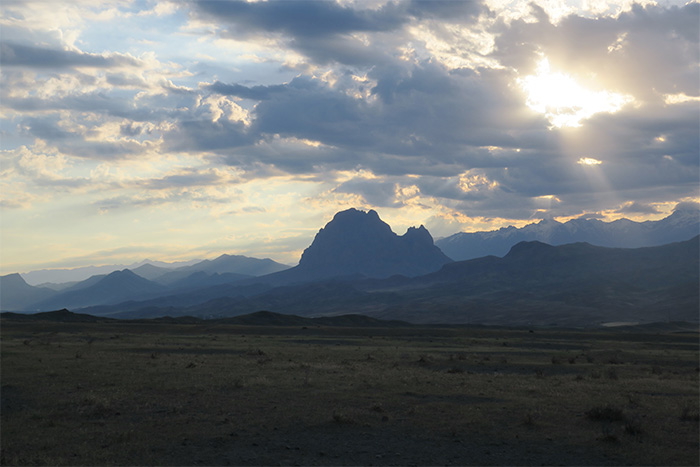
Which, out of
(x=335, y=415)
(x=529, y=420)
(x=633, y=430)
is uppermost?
(x=335, y=415)

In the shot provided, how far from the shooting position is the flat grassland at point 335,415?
1981cm

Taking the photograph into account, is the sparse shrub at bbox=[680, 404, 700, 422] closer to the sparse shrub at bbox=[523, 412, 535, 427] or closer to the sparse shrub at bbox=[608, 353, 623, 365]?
the sparse shrub at bbox=[523, 412, 535, 427]

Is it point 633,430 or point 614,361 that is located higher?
point 633,430

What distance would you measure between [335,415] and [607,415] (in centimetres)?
1173

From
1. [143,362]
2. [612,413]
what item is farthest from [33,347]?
[612,413]

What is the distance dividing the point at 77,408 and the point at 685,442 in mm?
25042

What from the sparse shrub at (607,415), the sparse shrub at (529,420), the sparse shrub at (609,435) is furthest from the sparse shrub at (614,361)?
the sparse shrub at (529,420)

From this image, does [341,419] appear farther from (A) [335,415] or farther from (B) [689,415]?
(B) [689,415]

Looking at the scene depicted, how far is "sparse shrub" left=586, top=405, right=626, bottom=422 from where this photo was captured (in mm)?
24828

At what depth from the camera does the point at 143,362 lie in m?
43.2

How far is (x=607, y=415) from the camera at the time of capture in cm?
2495

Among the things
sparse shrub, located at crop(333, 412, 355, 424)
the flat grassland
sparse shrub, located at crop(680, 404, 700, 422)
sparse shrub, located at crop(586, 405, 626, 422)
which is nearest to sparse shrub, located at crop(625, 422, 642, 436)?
the flat grassland

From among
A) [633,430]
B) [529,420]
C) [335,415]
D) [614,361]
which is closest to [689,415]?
[633,430]

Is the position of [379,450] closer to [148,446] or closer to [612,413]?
[148,446]
